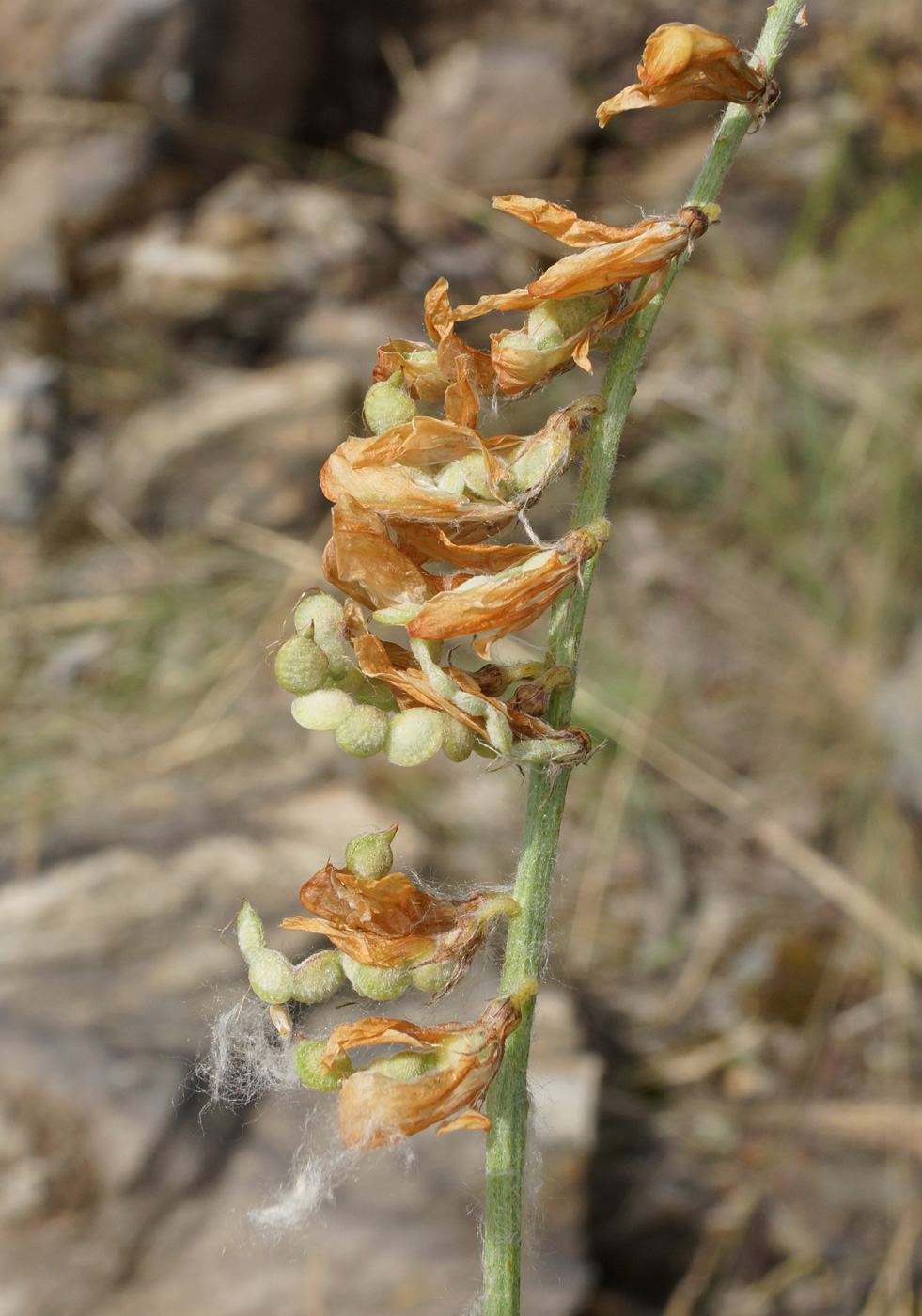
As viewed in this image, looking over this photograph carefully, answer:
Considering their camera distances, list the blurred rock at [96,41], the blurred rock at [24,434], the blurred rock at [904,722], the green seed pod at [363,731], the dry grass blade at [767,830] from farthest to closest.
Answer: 1. the blurred rock at [24,434]
2. the blurred rock at [96,41]
3. the blurred rock at [904,722]
4. the dry grass blade at [767,830]
5. the green seed pod at [363,731]

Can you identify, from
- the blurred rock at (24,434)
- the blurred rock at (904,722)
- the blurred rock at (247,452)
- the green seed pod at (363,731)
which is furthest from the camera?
the blurred rock at (24,434)


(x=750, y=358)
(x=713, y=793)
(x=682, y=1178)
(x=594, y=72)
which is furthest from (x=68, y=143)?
(x=682, y=1178)

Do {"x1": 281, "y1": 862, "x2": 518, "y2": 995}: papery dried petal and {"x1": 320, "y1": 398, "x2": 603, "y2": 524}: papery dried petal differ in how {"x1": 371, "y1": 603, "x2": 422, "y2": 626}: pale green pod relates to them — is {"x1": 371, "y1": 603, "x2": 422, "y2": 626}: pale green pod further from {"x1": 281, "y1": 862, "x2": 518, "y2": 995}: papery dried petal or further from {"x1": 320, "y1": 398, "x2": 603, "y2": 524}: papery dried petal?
{"x1": 281, "y1": 862, "x2": 518, "y2": 995}: papery dried petal

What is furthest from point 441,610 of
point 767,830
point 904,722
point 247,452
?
point 247,452

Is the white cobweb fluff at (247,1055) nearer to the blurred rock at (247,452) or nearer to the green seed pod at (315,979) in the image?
the green seed pod at (315,979)

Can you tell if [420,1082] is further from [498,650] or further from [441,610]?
[498,650]

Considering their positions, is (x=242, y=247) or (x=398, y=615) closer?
(x=398, y=615)

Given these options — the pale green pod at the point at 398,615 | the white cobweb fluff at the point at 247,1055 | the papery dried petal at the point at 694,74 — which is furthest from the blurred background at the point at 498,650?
the pale green pod at the point at 398,615
